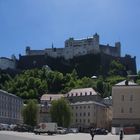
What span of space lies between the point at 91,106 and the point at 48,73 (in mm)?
55312

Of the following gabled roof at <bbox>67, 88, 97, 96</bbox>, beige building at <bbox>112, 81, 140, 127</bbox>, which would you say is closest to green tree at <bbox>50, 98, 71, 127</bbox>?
beige building at <bbox>112, 81, 140, 127</bbox>

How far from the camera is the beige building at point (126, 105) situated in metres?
101

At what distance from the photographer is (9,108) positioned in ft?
427

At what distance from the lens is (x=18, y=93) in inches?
7111

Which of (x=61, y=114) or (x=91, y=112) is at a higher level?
(x=91, y=112)

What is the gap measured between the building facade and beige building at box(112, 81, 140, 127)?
110 ft

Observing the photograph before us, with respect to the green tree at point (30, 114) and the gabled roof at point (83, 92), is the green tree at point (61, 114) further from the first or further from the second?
the gabled roof at point (83, 92)

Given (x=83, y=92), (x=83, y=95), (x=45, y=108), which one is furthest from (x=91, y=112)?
(x=83, y=92)

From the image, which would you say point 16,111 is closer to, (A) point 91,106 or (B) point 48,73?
(A) point 91,106

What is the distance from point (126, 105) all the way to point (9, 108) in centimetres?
4044

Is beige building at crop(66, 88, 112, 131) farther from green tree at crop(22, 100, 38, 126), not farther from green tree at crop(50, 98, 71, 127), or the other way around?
green tree at crop(50, 98, 71, 127)

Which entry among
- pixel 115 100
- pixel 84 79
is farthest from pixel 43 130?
pixel 84 79

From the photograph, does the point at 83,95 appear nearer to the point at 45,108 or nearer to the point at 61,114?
the point at 45,108

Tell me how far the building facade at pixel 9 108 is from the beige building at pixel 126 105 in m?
33.7
